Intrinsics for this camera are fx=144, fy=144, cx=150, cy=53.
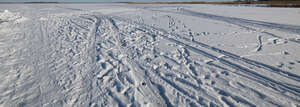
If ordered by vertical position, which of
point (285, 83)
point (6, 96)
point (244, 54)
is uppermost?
point (244, 54)

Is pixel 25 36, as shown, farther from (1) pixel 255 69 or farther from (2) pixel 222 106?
(1) pixel 255 69

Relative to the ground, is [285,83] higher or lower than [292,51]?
lower

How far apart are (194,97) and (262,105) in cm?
106

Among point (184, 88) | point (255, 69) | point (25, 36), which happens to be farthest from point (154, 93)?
point (25, 36)

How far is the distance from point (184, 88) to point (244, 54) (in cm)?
258

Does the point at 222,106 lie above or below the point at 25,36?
below

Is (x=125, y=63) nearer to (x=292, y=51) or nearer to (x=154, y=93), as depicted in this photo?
(x=154, y=93)

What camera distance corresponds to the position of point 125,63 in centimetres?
388

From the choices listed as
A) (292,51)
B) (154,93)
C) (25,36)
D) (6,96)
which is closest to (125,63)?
(154,93)

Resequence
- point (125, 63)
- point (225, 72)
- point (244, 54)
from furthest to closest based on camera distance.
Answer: point (244, 54)
point (125, 63)
point (225, 72)

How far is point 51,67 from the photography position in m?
3.64

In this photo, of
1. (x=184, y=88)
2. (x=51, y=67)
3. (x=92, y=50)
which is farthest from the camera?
(x=92, y=50)

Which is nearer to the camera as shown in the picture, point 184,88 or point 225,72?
point 184,88

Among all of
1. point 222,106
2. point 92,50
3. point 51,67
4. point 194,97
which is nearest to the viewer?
point 222,106
